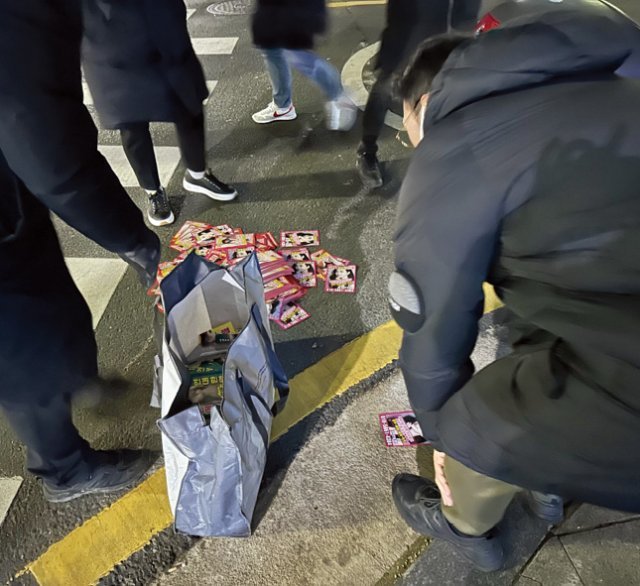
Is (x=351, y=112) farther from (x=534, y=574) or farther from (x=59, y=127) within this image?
(x=534, y=574)

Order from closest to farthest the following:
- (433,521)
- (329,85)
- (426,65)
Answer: (426,65), (433,521), (329,85)

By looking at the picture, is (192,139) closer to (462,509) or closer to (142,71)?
(142,71)

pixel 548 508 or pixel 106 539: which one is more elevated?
pixel 548 508

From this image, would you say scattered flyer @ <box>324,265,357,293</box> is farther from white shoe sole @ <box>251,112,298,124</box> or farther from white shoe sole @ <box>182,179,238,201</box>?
white shoe sole @ <box>251,112,298,124</box>

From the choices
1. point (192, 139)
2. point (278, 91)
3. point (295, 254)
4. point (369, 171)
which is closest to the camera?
point (295, 254)

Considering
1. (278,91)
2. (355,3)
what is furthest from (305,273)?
(355,3)

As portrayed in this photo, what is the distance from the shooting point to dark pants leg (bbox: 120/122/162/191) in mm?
2580

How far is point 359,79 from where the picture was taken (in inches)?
157

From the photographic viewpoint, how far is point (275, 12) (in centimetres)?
279

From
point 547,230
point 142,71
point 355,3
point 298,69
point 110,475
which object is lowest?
point 110,475

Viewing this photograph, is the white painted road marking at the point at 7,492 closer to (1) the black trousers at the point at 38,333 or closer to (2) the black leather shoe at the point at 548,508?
(1) the black trousers at the point at 38,333

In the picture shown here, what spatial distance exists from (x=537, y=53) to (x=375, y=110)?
2.00 metres

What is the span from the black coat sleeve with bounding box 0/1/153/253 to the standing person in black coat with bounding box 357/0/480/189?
4.96 ft

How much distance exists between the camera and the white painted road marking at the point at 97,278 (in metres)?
2.55
